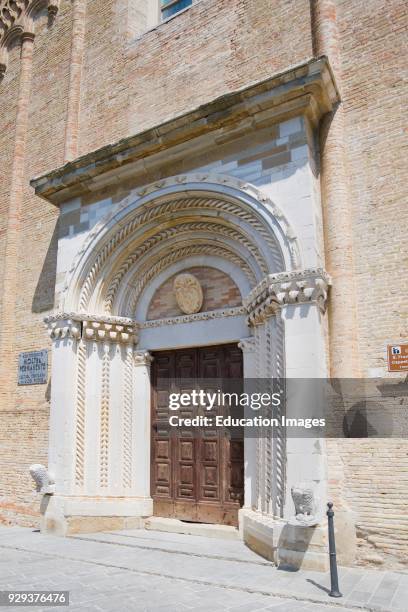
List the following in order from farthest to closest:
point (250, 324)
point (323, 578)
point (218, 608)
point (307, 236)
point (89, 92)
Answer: point (89, 92) → point (250, 324) → point (307, 236) → point (323, 578) → point (218, 608)

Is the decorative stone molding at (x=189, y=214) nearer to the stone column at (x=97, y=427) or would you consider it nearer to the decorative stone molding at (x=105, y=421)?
the stone column at (x=97, y=427)

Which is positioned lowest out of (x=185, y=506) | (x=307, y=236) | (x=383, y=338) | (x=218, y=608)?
(x=218, y=608)

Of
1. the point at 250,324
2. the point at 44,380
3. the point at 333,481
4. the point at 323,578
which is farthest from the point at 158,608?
the point at 44,380

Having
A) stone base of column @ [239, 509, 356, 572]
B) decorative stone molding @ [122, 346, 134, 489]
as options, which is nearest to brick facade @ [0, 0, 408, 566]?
stone base of column @ [239, 509, 356, 572]

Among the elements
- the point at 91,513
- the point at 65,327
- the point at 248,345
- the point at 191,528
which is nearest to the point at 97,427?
the point at 91,513

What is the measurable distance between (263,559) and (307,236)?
3641mm

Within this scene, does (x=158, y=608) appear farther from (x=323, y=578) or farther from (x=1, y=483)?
(x=1, y=483)

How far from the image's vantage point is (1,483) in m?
9.48

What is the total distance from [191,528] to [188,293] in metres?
3.28

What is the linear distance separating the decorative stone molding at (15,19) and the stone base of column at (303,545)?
1082 centimetres

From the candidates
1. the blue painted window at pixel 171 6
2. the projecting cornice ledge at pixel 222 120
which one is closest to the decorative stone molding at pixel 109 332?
the projecting cornice ledge at pixel 222 120

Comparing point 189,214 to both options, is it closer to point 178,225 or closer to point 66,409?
point 178,225

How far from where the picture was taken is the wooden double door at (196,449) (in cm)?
756

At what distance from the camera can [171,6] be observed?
10.4 m
